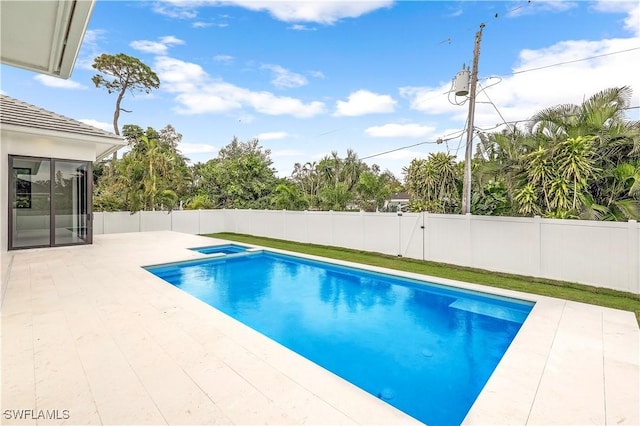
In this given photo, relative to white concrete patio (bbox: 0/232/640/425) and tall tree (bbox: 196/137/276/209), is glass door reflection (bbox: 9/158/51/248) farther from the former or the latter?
tall tree (bbox: 196/137/276/209)

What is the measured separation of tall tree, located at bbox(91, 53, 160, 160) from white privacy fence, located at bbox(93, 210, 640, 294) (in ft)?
47.3

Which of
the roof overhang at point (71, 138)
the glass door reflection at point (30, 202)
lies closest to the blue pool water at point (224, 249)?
the roof overhang at point (71, 138)

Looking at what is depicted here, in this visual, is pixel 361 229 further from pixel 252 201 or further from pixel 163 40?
pixel 163 40

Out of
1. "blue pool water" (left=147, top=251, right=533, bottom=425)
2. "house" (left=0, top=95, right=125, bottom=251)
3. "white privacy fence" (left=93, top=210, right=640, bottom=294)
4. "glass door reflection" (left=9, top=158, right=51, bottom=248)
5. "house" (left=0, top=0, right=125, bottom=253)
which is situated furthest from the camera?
"glass door reflection" (left=9, top=158, right=51, bottom=248)

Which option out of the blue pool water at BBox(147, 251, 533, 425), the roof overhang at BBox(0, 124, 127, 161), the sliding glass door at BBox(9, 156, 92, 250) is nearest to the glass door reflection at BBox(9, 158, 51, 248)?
the sliding glass door at BBox(9, 156, 92, 250)

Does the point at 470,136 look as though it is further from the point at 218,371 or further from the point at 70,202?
the point at 70,202

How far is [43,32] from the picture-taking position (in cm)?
290

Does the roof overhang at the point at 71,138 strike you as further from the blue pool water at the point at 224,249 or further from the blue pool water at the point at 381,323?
the blue pool water at the point at 381,323

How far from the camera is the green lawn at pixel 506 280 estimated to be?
589 cm

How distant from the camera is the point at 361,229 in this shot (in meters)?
11.4

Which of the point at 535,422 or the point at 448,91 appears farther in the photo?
the point at 448,91

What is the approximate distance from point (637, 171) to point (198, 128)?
86.5ft

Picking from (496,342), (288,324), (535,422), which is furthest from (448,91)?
(535,422)

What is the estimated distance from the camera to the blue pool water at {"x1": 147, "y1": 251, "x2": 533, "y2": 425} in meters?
3.75
